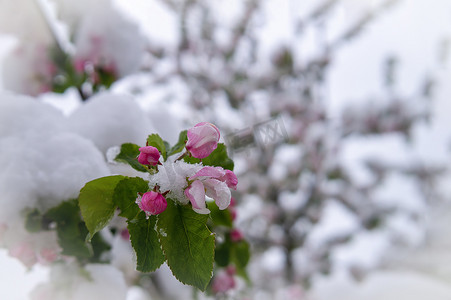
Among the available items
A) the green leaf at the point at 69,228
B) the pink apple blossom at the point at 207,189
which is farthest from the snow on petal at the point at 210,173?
the green leaf at the point at 69,228

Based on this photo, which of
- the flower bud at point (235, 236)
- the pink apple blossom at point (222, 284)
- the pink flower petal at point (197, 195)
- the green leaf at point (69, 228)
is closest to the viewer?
the pink flower petal at point (197, 195)

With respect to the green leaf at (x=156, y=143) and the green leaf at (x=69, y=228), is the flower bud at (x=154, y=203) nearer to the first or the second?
the green leaf at (x=156, y=143)

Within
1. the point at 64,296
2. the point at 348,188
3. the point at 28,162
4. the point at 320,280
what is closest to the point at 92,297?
the point at 64,296

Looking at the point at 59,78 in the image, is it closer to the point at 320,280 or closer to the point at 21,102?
the point at 21,102

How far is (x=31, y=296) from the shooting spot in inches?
17.7

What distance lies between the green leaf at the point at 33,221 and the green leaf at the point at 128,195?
17 centimetres

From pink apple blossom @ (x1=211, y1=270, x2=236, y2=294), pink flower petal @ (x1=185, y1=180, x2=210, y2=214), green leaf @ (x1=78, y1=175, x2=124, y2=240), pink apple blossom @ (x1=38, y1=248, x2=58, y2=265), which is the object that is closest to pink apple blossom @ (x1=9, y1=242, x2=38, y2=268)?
pink apple blossom @ (x1=38, y1=248, x2=58, y2=265)

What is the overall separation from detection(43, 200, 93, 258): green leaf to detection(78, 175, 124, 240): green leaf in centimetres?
11

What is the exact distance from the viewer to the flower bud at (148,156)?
0.27 meters

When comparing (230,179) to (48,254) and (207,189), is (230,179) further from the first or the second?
(48,254)

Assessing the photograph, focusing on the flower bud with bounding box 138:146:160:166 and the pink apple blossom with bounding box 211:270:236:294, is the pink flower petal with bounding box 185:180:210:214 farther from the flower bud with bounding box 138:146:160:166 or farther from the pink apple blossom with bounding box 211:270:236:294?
the pink apple blossom with bounding box 211:270:236:294

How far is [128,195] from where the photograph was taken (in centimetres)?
28

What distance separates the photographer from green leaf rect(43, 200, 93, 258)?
372mm

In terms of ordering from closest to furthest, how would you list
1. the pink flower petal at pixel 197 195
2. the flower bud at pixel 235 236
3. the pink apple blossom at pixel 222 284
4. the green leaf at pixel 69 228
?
1. the pink flower petal at pixel 197 195
2. the green leaf at pixel 69 228
3. the flower bud at pixel 235 236
4. the pink apple blossom at pixel 222 284
